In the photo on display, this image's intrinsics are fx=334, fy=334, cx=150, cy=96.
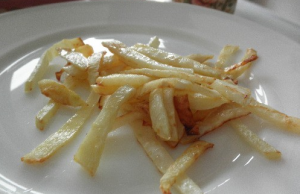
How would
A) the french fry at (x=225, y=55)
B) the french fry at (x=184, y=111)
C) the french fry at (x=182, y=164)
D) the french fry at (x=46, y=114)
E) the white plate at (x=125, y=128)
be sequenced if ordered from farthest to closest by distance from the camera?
the french fry at (x=225, y=55)
the french fry at (x=46, y=114)
the french fry at (x=184, y=111)
the white plate at (x=125, y=128)
the french fry at (x=182, y=164)

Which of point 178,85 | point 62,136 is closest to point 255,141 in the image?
point 178,85

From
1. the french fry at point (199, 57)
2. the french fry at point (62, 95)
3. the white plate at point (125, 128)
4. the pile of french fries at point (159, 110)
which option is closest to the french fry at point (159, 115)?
the pile of french fries at point (159, 110)

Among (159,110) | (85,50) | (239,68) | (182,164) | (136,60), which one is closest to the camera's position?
(182,164)

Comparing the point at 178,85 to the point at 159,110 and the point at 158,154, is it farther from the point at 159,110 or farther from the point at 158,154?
the point at 158,154

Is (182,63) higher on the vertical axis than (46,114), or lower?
higher

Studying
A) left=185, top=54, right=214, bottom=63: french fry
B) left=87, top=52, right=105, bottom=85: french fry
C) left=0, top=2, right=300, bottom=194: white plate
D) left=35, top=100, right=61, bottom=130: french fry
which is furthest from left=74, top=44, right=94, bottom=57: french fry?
left=185, top=54, right=214, bottom=63: french fry

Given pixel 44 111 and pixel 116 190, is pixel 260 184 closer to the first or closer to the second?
pixel 116 190

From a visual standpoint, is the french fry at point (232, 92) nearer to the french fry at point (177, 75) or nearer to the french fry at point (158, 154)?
the french fry at point (177, 75)
